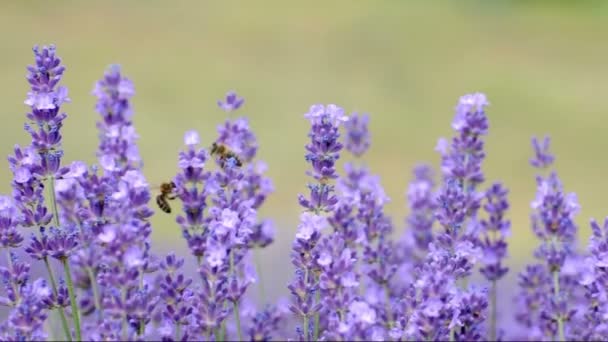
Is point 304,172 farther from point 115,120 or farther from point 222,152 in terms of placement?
point 115,120

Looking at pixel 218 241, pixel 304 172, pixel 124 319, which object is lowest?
pixel 124 319

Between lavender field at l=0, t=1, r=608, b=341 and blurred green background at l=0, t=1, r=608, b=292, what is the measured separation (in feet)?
0.09

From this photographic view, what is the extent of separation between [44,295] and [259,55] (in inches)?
308

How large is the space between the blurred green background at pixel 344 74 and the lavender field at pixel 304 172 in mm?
28

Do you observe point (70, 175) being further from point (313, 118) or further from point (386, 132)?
point (386, 132)

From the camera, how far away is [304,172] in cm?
686

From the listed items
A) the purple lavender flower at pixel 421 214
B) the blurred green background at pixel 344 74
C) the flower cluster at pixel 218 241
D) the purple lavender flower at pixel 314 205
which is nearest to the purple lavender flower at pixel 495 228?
the flower cluster at pixel 218 241

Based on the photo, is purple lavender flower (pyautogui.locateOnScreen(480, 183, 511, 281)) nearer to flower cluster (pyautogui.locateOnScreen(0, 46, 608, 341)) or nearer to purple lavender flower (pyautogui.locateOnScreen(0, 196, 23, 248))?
flower cluster (pyautogui.locateOnScreen(0, 46, 608, 341))

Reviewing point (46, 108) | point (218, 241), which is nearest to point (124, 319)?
point (218, 241)

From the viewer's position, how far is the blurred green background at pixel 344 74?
7.50m

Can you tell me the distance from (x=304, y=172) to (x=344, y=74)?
2.25 meters

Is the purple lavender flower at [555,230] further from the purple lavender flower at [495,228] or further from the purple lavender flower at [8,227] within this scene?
the purple lavender flower at [8,227]

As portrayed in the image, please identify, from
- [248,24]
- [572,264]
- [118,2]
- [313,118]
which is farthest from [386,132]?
[313,118]

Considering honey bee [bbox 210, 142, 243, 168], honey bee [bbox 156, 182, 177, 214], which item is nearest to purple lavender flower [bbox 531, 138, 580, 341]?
honey bee [bbox 210, 142, 243, 168]
